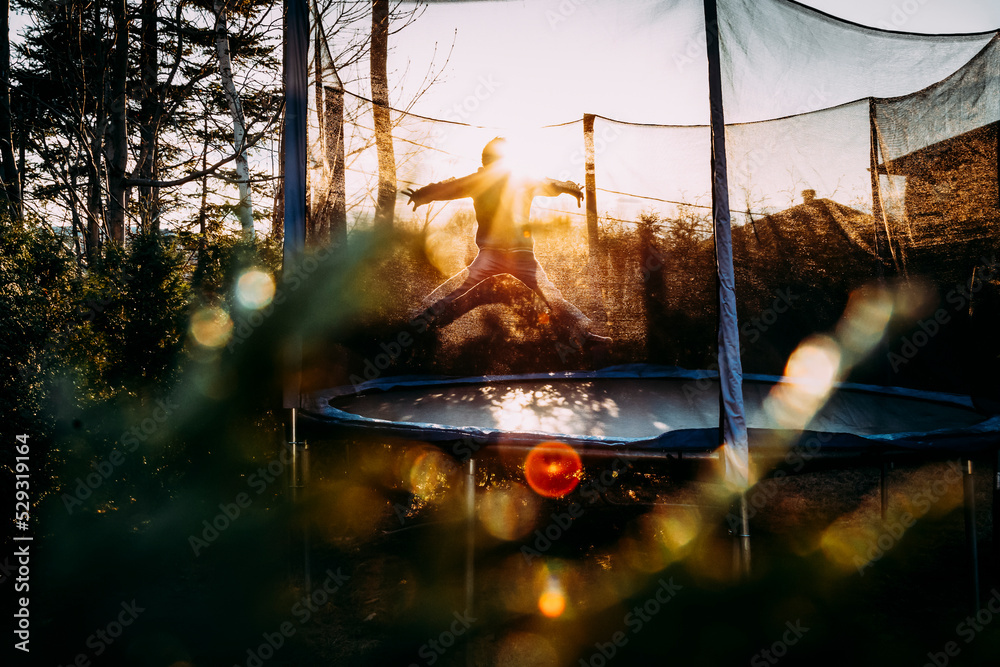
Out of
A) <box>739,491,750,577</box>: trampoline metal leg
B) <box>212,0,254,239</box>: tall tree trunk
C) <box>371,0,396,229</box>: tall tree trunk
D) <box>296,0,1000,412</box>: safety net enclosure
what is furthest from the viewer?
<box>212,0,254,239</box>: tall tree trunk

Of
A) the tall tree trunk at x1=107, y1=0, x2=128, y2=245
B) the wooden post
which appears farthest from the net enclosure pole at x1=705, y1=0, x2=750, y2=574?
the tall tree trunk at x1=107, y1=0, x2=128, y2=245

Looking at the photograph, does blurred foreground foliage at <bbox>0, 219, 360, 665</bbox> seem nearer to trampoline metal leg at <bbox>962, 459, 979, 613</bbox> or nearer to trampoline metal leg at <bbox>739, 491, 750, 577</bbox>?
trampoline metal leg at <bbox>739, 491, 750, 577</bbox>

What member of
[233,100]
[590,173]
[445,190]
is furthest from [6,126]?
[590,173]

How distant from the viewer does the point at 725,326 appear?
153 centimetres

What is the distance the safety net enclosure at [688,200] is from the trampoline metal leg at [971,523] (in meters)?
0.66

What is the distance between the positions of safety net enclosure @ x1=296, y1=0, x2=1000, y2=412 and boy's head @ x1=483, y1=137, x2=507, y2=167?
4 cm

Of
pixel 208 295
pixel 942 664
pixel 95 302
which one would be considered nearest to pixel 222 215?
pixel 208 295

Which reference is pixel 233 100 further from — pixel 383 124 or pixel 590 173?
pixel 590 173

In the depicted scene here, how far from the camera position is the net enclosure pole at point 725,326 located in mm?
1469

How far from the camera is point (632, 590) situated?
5.93 ft

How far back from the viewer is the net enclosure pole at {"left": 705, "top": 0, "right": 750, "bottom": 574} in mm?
1469

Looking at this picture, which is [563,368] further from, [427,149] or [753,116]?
[753,116]

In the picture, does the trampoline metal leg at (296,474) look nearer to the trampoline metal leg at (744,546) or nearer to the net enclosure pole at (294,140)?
the net enclosure pole at (294,140)

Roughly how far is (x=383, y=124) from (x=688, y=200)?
1.47 metres
